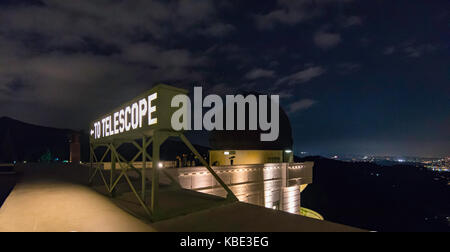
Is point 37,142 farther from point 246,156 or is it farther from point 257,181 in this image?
point 257,181

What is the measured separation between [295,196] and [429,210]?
95145mm

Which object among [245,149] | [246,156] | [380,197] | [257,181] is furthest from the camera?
[380,197]

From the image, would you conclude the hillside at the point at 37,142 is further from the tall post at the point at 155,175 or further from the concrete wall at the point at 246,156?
the tall post at the point at 155,175

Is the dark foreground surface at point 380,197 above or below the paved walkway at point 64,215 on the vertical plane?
below

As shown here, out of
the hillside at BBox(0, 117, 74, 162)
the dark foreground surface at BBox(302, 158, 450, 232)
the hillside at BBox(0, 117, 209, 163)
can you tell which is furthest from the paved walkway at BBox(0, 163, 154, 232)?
the hillside at BBox(0, 117, 74, 162)

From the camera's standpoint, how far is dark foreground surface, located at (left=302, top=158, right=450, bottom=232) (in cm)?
6916

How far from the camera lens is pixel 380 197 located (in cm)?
8638

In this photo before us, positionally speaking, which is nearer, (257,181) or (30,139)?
(257,181)

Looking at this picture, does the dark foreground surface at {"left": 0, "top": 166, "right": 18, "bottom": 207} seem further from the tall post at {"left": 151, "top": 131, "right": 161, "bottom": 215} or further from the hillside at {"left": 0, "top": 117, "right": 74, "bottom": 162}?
the hillside at {"left": 0, "top": 117, "right": 74, "bottom": 162}

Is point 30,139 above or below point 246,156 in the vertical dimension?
above

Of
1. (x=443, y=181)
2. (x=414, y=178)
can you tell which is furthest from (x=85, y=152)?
(x=443, y=181)

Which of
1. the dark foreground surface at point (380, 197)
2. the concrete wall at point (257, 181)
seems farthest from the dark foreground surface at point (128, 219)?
the dark foreground surface at point (380, 197)

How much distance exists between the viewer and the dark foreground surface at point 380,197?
227 feet

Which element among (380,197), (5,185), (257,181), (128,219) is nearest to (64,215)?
(128,219)
